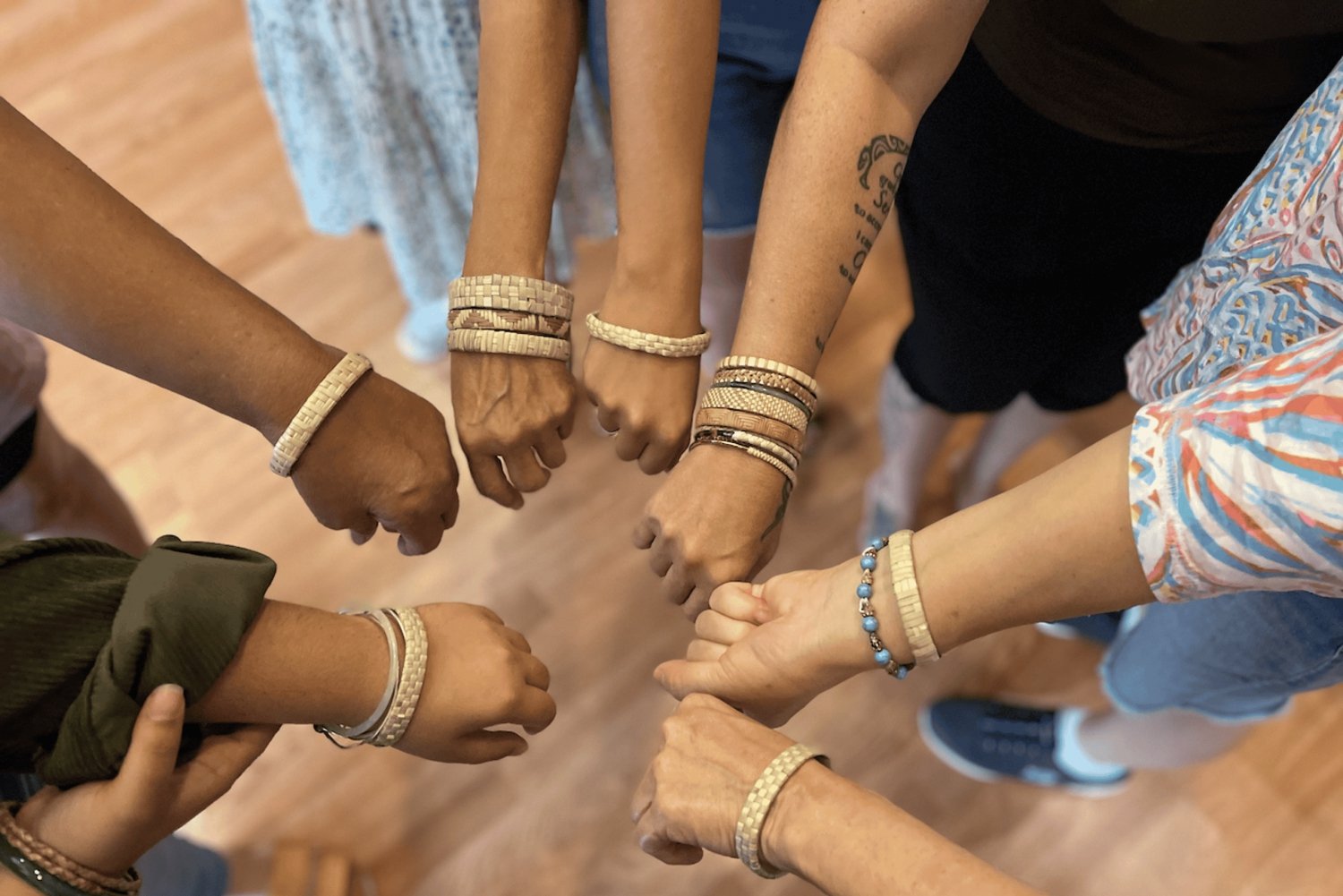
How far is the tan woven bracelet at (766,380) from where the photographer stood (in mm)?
752

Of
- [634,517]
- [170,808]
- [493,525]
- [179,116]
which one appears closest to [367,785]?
[493,525]

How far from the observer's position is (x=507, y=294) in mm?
781

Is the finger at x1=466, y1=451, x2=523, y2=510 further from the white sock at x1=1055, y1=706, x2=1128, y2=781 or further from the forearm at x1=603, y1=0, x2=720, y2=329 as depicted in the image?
the white sock at x1=1055, y1=706, x2=1128, y2=781

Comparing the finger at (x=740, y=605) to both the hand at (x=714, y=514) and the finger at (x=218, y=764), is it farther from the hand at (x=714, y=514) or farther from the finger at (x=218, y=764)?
the finger at (x=218, y=764)

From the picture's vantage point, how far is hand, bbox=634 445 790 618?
2.45ft

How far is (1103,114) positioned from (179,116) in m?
1.75

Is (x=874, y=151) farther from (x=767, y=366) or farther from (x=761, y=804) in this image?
(x=761, y=804)

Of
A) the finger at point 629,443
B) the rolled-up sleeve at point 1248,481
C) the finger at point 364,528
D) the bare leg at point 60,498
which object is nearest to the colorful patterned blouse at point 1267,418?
the rolled-up sleeve at point 1248,481

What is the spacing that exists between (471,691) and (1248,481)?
1.80 feet

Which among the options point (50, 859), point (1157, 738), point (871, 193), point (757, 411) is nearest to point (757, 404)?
point (757, 411)

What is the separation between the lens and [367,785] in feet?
4.25

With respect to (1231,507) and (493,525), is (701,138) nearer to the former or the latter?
(1231,507)

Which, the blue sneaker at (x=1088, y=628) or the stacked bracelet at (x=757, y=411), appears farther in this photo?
the blue sneaker at (x=1088, y=628)

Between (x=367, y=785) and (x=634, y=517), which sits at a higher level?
(x=634, y=517)
